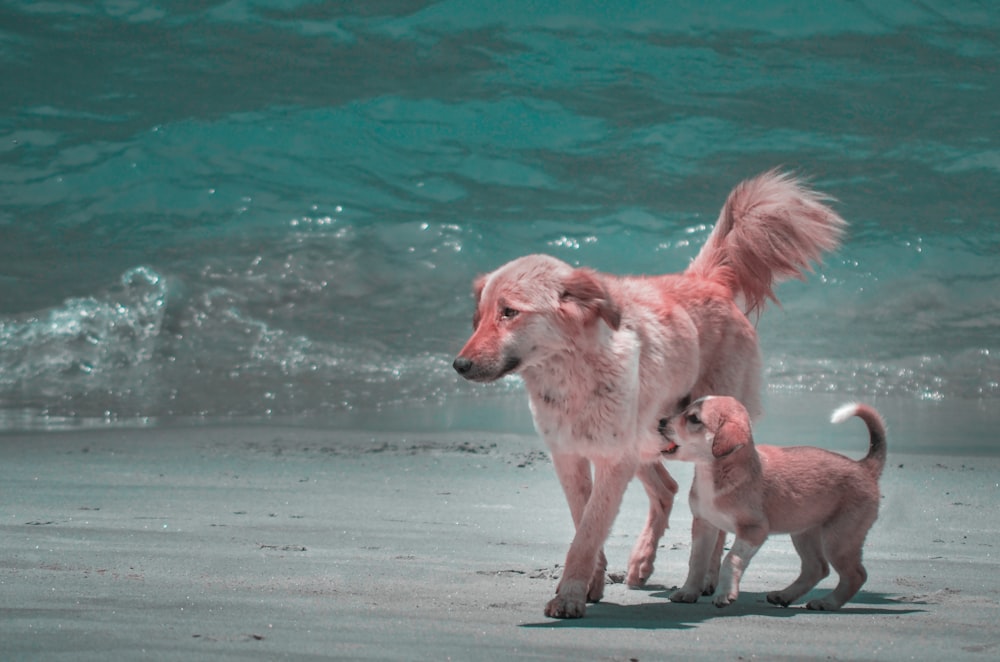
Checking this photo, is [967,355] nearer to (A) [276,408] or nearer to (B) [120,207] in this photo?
(A) [276,408]

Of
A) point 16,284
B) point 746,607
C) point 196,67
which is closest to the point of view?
point 746,607

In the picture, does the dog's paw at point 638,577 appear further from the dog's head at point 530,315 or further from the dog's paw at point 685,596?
the dog's head at point 530,315

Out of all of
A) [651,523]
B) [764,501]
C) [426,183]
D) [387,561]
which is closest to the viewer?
[764,501]

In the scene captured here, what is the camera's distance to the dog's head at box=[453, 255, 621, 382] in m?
4.59

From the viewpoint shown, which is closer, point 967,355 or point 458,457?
point 458,457

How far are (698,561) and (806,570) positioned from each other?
0.45 m

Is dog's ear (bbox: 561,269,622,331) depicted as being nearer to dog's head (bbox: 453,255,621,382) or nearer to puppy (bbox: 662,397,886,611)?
dog's head (bbox: 453,255,621,382)

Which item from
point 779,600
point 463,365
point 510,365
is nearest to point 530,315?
point 510,365

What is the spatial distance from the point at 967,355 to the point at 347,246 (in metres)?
8.70

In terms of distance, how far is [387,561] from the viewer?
5.38 meters

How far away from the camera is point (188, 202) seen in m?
18.9

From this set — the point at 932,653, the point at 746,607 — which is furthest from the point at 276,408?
the point at 932,653

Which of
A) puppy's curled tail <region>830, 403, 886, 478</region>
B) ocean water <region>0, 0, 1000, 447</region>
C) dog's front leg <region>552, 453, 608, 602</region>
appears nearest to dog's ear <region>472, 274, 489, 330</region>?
dog's front leg <region>552, 453, 608, 602</region>

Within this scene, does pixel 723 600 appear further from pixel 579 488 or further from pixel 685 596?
pixel 579 488
